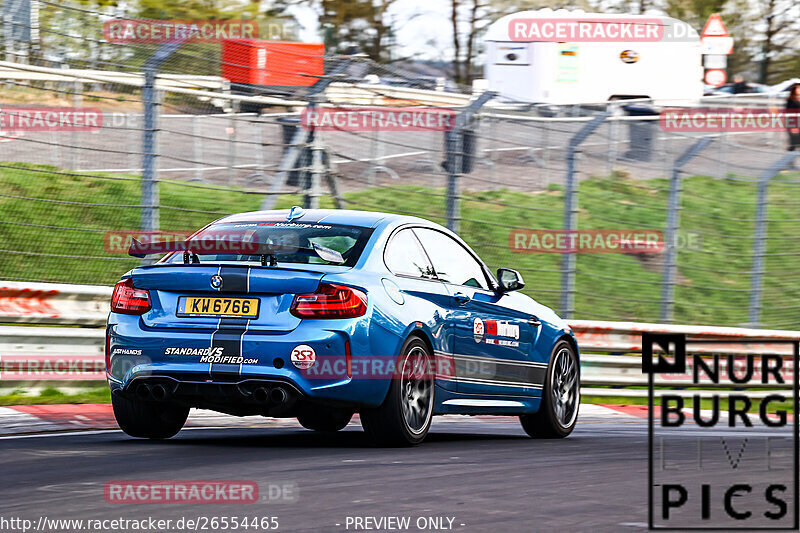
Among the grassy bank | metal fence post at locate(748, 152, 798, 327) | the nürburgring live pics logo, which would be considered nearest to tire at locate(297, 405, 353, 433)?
the nürburgring live pics logo

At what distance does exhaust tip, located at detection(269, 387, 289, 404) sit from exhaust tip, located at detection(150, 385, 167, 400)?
63cm

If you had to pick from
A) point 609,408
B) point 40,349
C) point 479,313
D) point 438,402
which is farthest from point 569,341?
point 40,349

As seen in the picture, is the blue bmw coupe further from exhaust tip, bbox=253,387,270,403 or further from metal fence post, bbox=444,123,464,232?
metal fence post, bbox=444,123,464,232

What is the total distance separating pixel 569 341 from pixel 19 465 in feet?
15.6

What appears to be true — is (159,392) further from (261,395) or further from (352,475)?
(352,475)

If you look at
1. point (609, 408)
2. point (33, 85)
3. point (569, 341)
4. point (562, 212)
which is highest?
point (33, 85)

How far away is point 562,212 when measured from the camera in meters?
14.9

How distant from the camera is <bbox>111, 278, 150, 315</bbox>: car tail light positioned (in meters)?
8.05

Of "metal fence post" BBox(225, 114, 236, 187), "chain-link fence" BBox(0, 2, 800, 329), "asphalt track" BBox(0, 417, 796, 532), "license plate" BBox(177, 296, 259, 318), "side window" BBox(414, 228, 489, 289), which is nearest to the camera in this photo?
"asphalt track" BBox(0, 417, 796, 532)

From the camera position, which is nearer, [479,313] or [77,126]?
[479,313]

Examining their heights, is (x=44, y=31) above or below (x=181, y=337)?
above

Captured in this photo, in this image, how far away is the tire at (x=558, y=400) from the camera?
10.0 meters

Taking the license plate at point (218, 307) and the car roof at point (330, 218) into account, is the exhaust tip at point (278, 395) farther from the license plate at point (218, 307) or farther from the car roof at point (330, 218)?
the car roof at point (330, 218)

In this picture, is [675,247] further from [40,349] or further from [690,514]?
[690,514]
